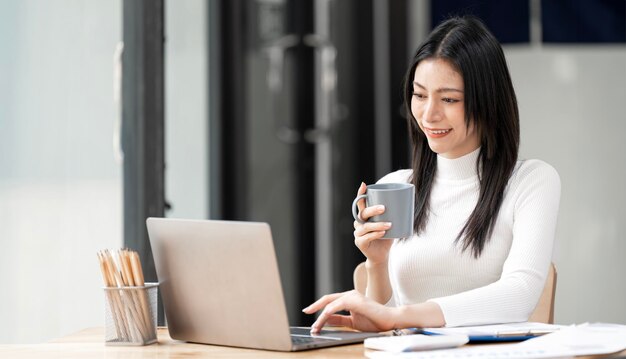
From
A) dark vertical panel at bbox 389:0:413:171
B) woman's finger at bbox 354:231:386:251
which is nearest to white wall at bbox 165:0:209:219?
dark vertical panel at bbox 389:0:413:171

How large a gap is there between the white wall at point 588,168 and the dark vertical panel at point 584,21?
0.14ft

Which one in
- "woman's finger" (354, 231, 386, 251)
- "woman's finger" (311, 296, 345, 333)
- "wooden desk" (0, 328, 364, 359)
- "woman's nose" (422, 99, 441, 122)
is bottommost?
"wooden desk" (0, 328, 364, 359)

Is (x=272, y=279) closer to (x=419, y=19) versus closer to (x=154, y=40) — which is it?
(x=154, y=40)

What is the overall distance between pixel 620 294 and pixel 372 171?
48.5 inches

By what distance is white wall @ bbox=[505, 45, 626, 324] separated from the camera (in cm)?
426

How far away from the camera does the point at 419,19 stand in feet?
15.5

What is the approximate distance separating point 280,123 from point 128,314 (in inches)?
113

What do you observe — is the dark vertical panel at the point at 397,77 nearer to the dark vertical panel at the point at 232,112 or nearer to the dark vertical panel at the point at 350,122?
the dark vertical panel at the point at 350,122

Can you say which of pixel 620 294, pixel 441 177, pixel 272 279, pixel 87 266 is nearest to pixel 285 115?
pixel 620 294

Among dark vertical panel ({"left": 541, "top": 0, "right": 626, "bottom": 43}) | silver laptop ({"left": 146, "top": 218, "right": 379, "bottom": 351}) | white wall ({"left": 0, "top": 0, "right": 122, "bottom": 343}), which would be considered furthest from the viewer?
dark vertical panel ({"left": 541, "top": 0, "right": 626, "bottom": 43})

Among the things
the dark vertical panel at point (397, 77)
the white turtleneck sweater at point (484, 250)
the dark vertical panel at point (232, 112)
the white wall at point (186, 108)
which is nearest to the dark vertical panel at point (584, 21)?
the dark vertical panel at point (397, 77)

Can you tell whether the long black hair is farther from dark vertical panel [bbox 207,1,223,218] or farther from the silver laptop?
dark vertical panel [bbox 207,1,223,218]

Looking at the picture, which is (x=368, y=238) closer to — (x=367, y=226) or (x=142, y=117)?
(x=367, y=226)

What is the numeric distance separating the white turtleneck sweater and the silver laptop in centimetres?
31
